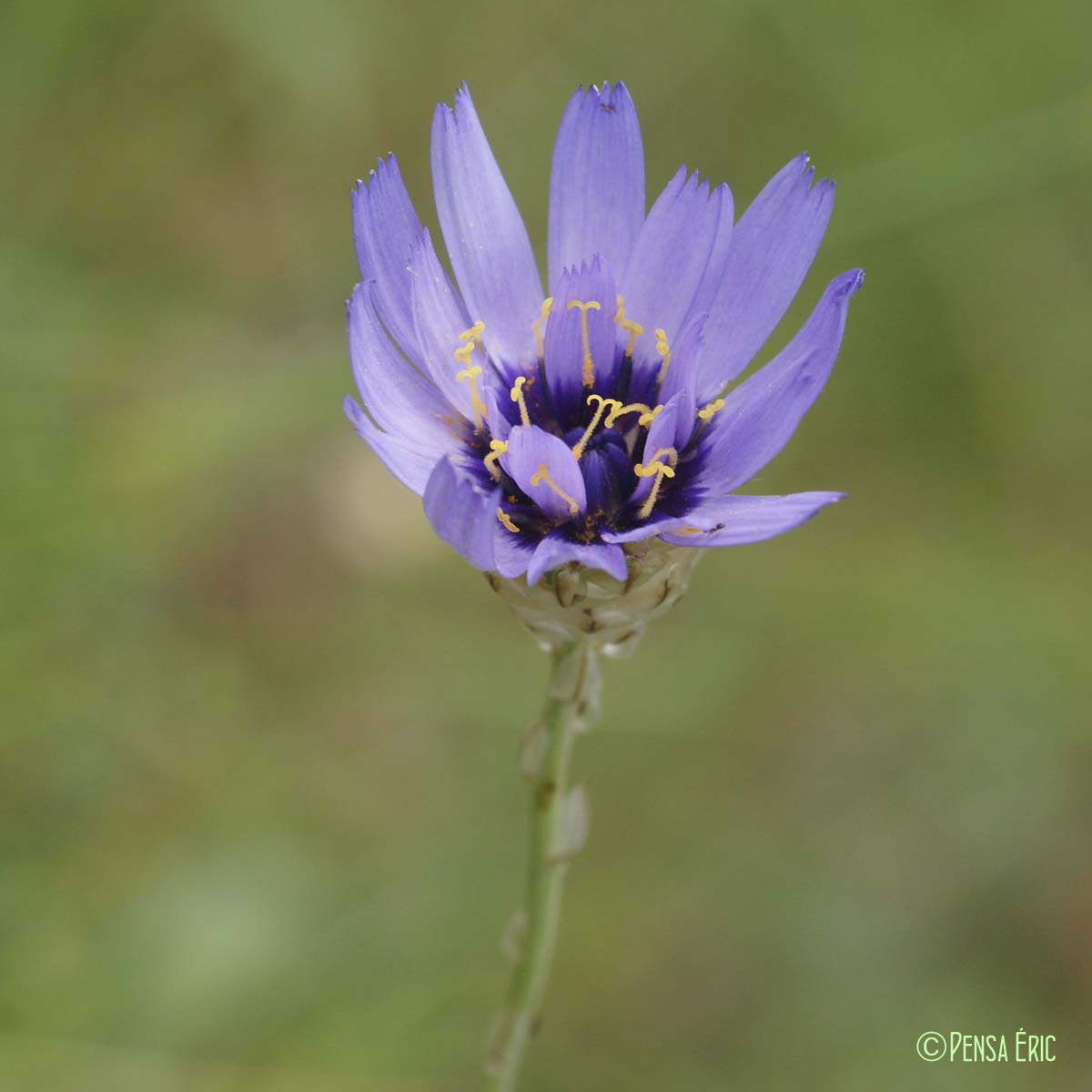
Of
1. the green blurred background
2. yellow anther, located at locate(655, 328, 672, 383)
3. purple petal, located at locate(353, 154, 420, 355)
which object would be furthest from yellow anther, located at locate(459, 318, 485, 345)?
the green blurred background

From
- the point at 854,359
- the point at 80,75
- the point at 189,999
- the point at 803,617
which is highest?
the point at 80,75

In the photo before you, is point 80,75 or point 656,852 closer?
point 656,852

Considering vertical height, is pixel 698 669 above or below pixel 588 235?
above

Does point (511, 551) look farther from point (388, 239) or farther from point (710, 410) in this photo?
point (388, 239)

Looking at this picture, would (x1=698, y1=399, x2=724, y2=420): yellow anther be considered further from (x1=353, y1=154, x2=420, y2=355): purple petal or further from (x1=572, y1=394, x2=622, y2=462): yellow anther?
(x1=353, y1=154, x2=420, y2=355): purple petal

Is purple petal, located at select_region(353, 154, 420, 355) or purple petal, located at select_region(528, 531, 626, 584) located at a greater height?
purple petal, located at select_region(353, 154, 420, 355)

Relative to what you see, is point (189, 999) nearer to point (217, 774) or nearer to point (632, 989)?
point (217, 774)

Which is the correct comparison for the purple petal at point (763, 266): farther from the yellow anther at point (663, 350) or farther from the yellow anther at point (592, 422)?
the yellow anther at point (592, 422)

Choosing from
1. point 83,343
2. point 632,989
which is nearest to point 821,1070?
point 632,989
